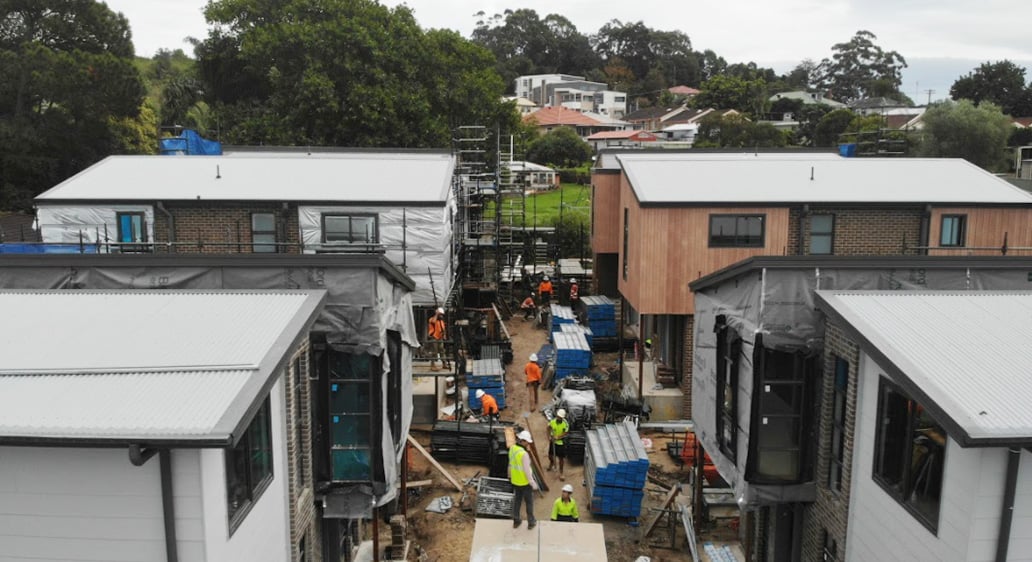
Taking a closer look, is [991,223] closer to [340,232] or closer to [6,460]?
[340,232]

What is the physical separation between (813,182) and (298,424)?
18463mm

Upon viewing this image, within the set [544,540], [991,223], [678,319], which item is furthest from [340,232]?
[991,223]

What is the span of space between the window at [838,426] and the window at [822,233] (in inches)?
465

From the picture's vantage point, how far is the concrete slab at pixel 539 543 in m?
10.5

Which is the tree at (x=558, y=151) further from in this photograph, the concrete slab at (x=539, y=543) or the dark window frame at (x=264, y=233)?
the concrete slab at (x=539, y=543)

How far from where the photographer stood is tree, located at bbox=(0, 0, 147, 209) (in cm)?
4072

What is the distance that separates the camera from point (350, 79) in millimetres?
39875

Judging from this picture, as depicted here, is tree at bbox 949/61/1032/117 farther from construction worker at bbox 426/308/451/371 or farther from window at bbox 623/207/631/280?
construction worker at bbox 426/308/451/371

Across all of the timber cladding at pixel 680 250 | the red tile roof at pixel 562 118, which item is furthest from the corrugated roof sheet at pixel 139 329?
the red tile roof at pixel 562 118

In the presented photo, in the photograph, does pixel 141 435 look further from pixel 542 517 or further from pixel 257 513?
pixel 542 517

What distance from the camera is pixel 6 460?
7547mm

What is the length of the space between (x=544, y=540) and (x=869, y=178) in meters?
18.8

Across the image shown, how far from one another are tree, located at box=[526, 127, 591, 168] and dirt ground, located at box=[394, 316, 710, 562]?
57.6 m

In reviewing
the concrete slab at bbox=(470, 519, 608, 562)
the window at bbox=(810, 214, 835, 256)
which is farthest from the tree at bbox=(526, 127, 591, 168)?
the concrete slab at bbox=(470, 519, 608, 562)
